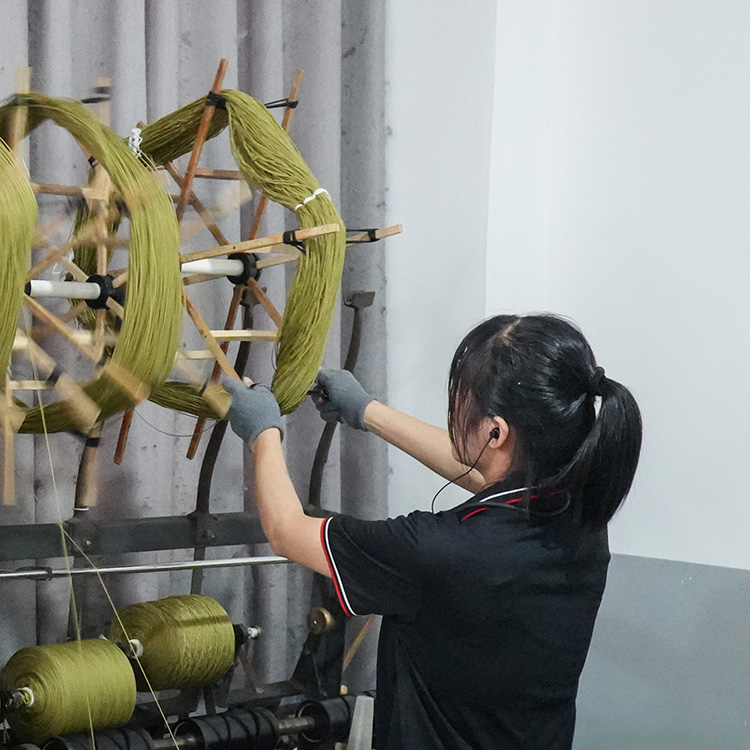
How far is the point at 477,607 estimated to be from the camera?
1209mm

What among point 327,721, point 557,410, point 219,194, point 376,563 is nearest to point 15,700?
point 327,721

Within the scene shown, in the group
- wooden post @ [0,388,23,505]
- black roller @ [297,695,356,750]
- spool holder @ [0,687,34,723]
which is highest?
wooden post @ [0,388,23,505]

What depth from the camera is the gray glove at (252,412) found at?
1.39 meters

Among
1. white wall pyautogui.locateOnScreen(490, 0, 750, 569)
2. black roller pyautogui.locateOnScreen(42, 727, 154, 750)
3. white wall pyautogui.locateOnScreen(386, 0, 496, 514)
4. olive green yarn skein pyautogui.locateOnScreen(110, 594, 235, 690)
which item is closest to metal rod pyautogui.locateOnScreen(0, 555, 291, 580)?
olive green yarn skein pyautogui.locateOnScreen(110, 594, 235, 690)

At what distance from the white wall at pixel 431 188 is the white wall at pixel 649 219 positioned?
0.25 ft

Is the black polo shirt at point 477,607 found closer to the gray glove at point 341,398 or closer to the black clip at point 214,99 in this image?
the gray glove at point 341,398

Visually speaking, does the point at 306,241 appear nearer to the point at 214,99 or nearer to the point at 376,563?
the point at 214,99

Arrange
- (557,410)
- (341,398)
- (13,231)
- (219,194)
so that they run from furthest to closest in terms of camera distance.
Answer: (219,194)
(341,398)
(557,410)
(13,231)

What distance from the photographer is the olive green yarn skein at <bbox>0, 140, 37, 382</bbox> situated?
1131 millimetres

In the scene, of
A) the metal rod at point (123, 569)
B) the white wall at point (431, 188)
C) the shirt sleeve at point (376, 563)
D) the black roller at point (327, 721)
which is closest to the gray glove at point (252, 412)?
the shirt sleeve at point (376, 563)

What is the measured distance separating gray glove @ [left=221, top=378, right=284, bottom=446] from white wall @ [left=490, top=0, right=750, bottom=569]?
1.14 m

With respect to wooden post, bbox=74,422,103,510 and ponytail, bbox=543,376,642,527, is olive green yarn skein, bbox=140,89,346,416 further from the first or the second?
ponytail, bbox=543,376,642,527

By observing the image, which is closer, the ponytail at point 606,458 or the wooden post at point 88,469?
the ponytail at point 606,458

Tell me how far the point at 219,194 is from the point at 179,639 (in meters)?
0.87
